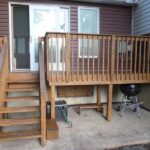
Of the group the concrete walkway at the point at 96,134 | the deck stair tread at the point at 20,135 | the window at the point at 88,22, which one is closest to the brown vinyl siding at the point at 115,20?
the window at the point at 88,22

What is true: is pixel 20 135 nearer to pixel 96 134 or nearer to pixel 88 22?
pixel 96 134

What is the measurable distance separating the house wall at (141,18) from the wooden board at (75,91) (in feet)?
7.43

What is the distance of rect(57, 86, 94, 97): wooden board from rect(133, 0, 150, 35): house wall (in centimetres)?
227

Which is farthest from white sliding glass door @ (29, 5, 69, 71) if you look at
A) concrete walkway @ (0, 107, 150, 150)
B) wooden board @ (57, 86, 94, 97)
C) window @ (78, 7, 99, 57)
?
concrete walkway @ (0, 107, 150, 150)

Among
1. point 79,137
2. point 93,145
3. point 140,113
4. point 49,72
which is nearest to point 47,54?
point 49,72

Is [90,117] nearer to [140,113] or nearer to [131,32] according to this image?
[140,113]

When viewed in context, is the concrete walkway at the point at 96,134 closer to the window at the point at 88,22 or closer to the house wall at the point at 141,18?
the window at the point at 88,22

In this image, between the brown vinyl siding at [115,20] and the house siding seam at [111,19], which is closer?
the house siding seam at [111,19]

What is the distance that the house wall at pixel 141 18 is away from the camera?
17.3 feet

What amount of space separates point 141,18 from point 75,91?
2.90m

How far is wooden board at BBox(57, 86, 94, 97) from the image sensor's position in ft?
18.1

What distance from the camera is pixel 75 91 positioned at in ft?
18.4

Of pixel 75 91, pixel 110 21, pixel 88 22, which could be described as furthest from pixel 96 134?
pixel 110 21

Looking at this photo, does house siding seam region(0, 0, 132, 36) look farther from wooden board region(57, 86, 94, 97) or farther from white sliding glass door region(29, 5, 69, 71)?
wooden board region(57, 86, 94, 97)
